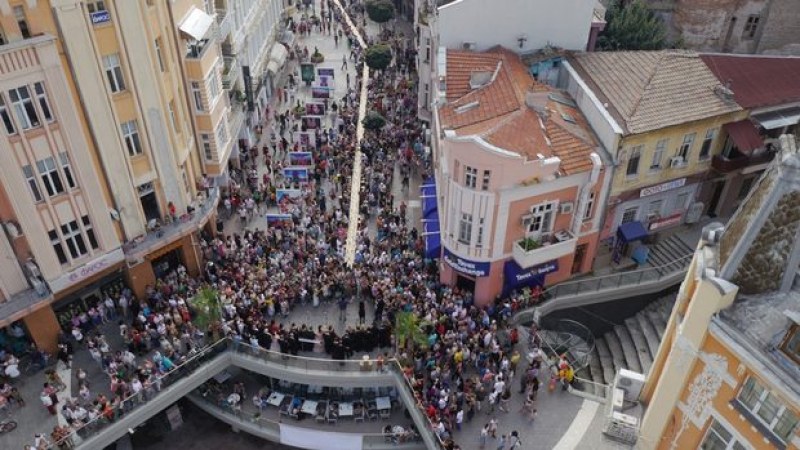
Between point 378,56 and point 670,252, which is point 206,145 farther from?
point 670,252

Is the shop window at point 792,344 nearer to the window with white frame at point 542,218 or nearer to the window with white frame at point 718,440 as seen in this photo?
the window with white frame at point 718,440

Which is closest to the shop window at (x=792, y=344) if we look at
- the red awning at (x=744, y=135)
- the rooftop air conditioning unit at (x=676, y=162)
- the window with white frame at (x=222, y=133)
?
the rooftop air conditioning unit at (x=676, y=162)

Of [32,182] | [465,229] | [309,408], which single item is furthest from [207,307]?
[465,229]

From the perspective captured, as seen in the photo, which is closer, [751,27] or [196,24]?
[196,24]

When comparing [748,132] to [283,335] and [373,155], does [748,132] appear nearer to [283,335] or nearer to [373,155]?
[373,155]

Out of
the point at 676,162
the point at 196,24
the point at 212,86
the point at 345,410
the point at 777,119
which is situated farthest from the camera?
the point at 212,86

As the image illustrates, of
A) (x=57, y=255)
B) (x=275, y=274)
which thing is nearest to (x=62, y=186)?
(x=57, y=255)

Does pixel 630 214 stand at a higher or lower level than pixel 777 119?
lower
